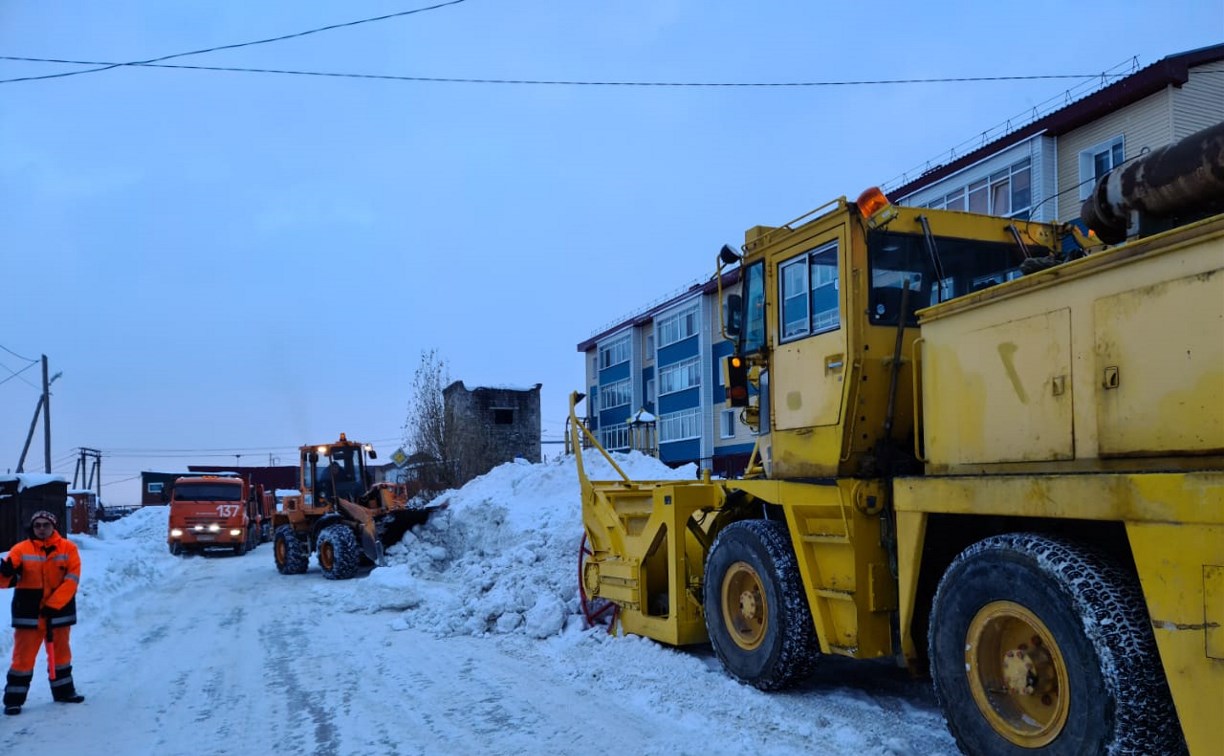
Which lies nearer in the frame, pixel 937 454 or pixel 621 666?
pixel 937 454

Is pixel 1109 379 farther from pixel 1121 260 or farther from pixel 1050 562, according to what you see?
pixel 1050 562

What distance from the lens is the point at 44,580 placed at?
7.00m

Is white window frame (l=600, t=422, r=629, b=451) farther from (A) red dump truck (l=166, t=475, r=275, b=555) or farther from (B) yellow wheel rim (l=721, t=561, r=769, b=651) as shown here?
(B) yellow wheel rim (l=721, t=561, r=769, b=651)

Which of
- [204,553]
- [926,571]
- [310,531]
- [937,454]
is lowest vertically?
[204,553]

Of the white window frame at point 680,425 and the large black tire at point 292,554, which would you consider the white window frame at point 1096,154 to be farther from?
the white window frame at point 680,425

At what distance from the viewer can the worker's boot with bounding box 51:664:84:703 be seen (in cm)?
700

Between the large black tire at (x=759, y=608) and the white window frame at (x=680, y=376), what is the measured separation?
32.1 m

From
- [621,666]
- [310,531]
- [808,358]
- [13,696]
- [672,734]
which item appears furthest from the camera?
[310,531]

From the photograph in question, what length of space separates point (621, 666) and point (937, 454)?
359cm

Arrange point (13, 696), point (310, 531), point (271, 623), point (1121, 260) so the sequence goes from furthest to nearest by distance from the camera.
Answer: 1. point (310, 531)
2. point (271, 623)
3. point (13, 696)
4. point (1121, 260)

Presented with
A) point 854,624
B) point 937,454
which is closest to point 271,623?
point 854,624

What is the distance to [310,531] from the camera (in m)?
18.0

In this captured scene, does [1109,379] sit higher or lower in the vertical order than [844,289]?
lower

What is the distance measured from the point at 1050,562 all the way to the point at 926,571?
1303mm
